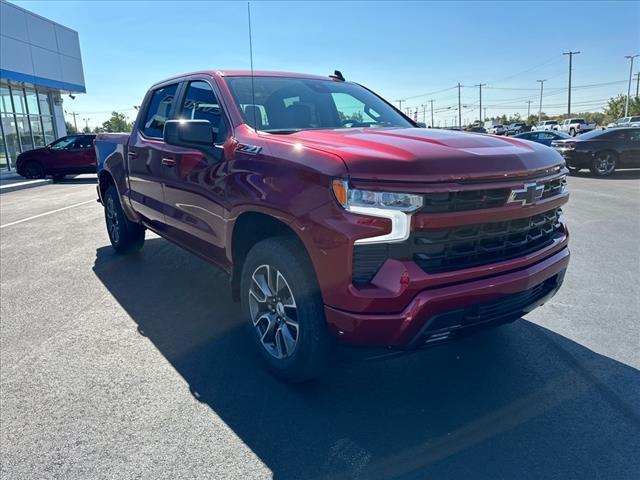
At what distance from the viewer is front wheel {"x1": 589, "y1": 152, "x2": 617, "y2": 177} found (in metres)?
14.3

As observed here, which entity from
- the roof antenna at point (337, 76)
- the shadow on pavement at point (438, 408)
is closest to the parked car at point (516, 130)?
the roof antenna at point (337, 76)

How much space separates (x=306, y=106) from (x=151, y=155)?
1.67 meters

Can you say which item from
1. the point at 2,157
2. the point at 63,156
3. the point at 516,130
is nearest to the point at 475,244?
the point at 63,156

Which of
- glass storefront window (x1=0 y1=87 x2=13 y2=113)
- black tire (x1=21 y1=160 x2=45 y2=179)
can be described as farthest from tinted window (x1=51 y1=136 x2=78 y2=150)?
glass storefront window (x1=0 y1=87 x2=13 y2=113)

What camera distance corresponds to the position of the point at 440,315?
7.60 ft

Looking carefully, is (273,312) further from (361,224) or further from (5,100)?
(5,100)

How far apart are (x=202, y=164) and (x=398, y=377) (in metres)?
2.05

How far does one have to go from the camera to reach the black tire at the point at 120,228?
19.2 ft

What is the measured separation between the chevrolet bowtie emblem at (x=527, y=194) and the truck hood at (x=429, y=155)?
0.26 ft

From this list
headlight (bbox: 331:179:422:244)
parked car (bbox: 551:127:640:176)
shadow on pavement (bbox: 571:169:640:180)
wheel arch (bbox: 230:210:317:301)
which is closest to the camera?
headlight (bbox: 331:179:422:244)

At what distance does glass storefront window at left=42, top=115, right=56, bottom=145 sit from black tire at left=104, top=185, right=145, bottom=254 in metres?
22.6

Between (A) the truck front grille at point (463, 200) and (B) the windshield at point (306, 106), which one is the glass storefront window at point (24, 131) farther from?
(A) the truck front grille at point (463, 200)

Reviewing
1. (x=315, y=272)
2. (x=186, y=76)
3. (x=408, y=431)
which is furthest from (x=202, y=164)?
(x=408, y=431)

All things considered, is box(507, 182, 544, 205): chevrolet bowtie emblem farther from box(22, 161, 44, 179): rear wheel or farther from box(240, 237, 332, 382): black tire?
box(22, 161, 44, 179): rear wheel
